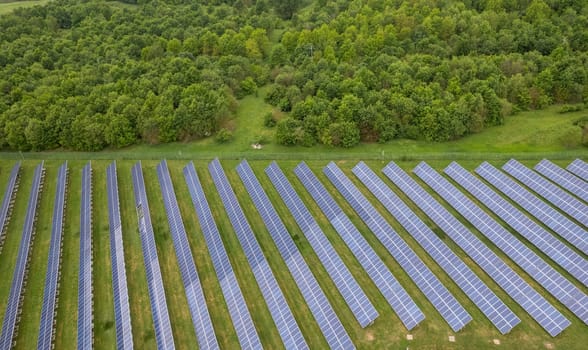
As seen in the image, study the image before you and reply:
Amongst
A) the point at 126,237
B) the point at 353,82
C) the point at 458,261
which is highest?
the point at 353,82

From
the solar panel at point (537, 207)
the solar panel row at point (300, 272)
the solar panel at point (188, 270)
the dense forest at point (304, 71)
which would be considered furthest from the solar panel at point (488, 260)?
the solar panel at point (188, 270)

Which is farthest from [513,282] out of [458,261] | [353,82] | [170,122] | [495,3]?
[495,3]

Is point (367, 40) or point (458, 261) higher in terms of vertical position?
point (367, 40)

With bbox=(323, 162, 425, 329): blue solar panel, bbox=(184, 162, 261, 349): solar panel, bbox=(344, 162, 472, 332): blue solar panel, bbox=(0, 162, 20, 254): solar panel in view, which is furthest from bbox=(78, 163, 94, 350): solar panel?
bbox=(344, 162, 472, 332): blue solar panel

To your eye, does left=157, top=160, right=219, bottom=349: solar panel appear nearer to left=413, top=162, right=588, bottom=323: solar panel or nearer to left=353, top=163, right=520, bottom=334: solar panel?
left=353, top=163, right=520, bottom=334: solar panel

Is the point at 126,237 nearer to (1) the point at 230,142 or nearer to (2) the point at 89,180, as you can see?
(2) the point at 89,180
